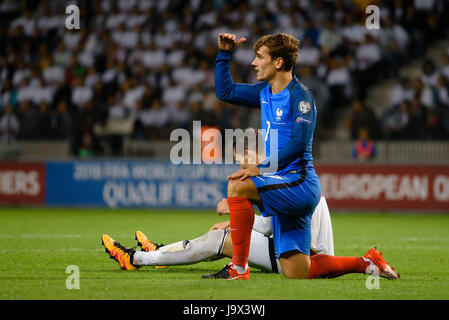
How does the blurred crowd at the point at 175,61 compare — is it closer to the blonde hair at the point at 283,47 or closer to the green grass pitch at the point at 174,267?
the green grass pitch at the point at 174,267

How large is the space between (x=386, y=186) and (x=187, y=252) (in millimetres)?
9906

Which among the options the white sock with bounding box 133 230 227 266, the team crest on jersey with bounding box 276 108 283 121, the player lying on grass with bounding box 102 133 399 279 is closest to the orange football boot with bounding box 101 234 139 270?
the player lying on grass with bounding box 102 133 399 279

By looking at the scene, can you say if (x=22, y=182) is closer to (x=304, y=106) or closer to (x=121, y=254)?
(x=121, y=254)

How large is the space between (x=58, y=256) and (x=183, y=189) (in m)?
8.30

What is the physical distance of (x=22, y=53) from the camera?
2191 cm

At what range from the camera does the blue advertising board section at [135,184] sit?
16719 mm

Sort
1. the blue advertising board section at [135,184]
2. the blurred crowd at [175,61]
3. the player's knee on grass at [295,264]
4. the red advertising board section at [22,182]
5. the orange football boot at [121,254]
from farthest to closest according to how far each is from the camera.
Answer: the red advertising board section at [22,182]
the blurred crowd at [175,61]
the blue advertising board section at [135,184]
the orange football boot at [121,254]
the player's knee on grass at [295,264]

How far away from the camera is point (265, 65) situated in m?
6.80

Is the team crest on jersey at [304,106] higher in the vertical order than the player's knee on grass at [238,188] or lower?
higher

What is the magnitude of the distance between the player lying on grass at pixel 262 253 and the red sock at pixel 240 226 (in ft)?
1.16

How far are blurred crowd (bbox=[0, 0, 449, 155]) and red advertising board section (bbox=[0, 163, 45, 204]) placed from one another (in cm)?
69

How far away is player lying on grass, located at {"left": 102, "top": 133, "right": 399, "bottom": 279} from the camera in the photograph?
680 cm

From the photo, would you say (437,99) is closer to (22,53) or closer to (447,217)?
(447,217)

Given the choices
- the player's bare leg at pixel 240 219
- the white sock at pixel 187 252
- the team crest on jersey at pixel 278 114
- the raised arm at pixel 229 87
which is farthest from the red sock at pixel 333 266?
the raised arm at pixel 229 87
